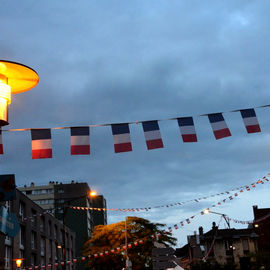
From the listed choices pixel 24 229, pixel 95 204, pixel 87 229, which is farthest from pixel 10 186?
pixel 95 204

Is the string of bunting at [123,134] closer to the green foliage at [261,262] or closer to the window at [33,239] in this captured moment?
the green foliage at [261,262]

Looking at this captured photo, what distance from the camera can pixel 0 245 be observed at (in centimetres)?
3766

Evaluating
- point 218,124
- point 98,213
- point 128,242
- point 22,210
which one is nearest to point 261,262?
point 218,124

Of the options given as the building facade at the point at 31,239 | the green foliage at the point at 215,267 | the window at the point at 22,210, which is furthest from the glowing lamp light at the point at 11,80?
the window at the point at 22,210

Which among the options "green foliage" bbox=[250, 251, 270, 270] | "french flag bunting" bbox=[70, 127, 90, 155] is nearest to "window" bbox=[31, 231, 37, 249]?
"french flag bunting" bbox=[70, 127, 90, 155]

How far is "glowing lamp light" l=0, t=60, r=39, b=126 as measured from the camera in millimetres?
6145

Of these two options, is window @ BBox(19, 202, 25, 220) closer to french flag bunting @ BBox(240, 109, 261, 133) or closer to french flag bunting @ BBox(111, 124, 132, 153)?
A: french flag bunting @ BBox(111, 124, 132, 153)

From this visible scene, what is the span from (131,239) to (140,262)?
3550 millimetres

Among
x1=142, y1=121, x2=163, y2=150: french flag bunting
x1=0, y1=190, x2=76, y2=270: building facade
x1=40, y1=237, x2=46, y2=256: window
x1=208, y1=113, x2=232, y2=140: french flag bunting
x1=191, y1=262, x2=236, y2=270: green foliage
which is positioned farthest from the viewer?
x1=40, y1=237, x2=46, y2=256: window

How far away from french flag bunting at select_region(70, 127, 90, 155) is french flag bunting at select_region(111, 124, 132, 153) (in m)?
0.89

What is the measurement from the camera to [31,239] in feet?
165

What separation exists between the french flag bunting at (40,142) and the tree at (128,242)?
4052 centimetres

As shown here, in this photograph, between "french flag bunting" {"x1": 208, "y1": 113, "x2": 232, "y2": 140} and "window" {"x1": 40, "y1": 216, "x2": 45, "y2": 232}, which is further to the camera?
"window" {"x1": 40, "y1": 216, "x2": 45, "y2": 232}

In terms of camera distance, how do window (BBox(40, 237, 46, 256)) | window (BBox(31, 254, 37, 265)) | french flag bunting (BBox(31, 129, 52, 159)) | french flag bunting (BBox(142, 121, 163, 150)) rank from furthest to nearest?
1. window (BBox(40, 237, 46, 256))
2. window (BBox(31, 254, 37, 265))
3. french flag bunting (BBox(142, 121, 163, 150))
4. french flag bunting (BBox(31, 129, 52, 159))
